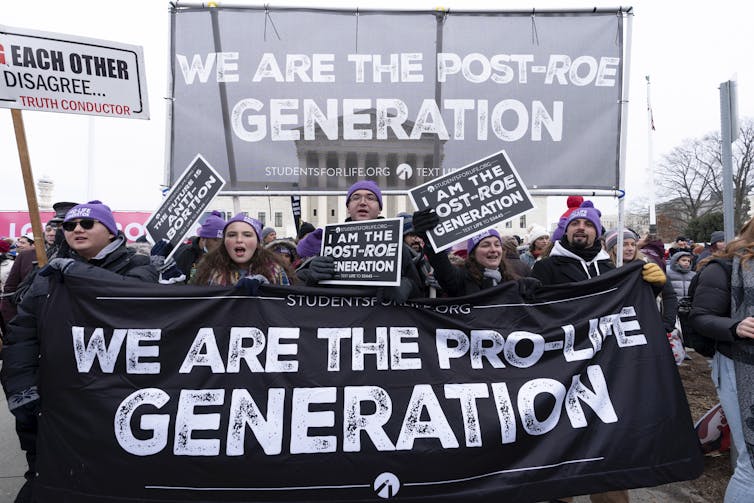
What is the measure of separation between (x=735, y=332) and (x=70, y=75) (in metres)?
4.43

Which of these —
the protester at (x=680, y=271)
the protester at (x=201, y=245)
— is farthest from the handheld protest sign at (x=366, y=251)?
the protester at (x=680, y=271)

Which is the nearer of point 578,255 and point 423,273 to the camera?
point 423,273

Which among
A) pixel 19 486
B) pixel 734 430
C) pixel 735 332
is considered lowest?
pixel 19 486

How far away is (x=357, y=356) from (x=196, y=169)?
73.7 inches

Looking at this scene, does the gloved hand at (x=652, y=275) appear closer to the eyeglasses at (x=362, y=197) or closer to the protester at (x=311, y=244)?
the eyeglasses at (x=362, y=197)

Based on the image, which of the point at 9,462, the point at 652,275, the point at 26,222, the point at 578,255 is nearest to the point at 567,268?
the point at 578,255

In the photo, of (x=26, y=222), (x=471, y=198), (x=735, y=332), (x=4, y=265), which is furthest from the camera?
(x=26, y=222)

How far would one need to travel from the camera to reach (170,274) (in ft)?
12.6

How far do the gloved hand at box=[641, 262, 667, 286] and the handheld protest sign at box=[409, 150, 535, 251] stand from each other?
2.89 feet

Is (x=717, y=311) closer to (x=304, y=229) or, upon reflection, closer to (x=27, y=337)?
(x=27, y=337)

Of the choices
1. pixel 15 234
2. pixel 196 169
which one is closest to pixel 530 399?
pixel 196 169

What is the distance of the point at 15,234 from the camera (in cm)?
1961

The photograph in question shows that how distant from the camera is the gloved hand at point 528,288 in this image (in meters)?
3.02

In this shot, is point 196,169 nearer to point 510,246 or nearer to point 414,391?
point 414,391
